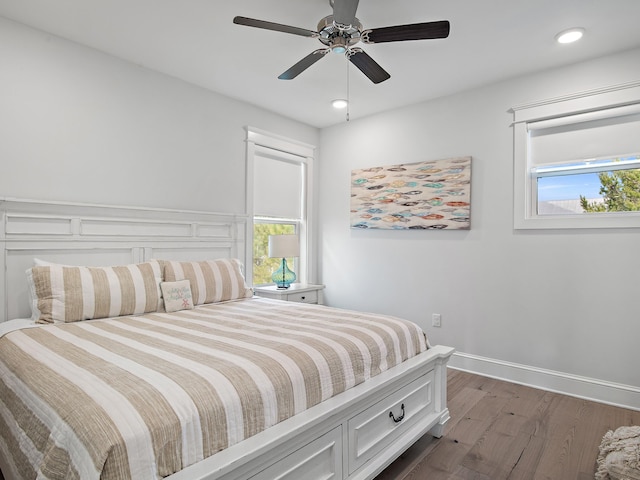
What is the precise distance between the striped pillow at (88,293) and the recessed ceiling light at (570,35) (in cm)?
325

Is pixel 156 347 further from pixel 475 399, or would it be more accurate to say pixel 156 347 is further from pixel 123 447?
pixel 475 399

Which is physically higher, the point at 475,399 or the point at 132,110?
the point at 132,110

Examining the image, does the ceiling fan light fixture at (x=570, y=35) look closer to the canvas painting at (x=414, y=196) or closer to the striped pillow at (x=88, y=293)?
the canvas painting at (x=414, y=196)

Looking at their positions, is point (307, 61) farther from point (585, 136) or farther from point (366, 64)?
point (585, 136)

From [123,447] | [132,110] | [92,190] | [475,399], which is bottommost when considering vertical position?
[475,399]

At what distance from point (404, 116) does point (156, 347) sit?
131 inches

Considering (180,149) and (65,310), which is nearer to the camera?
(65,310)

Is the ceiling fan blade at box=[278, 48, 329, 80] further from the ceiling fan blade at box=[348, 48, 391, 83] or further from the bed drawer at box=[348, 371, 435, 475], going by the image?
the bed drawer at box=[348, 371, 435, 475]

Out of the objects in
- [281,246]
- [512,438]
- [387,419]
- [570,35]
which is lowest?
[512,438]

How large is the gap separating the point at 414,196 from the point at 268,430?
2.96 m

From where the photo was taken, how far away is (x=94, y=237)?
2785 millimetres

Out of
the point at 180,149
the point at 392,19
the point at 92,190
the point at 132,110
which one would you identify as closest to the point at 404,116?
the point at 392,19

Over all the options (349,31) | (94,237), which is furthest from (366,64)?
(94,237)

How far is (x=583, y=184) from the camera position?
303cm
